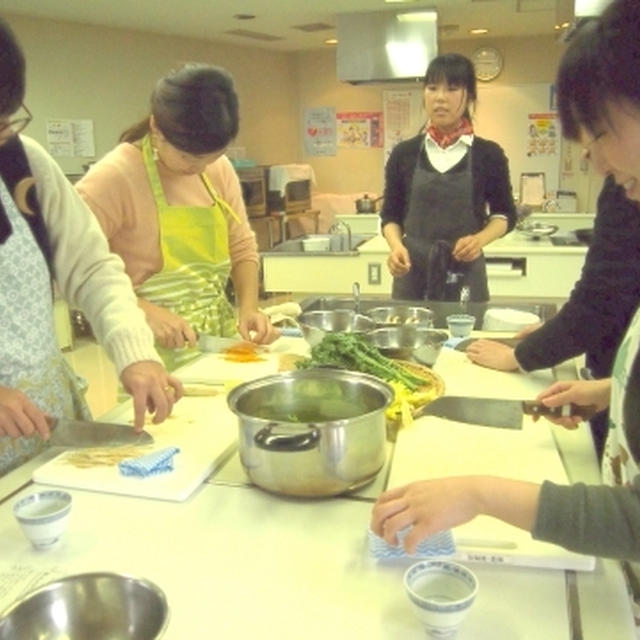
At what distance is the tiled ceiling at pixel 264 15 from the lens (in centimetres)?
436

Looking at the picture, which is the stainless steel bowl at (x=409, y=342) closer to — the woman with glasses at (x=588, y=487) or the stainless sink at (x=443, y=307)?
the stainless sink at (x=443, y=307)

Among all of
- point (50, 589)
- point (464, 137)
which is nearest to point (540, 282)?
point (464, 137)

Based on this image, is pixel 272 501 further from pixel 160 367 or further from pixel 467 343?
pixel 467 343

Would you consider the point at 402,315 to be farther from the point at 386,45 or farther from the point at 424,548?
the point at 386,45

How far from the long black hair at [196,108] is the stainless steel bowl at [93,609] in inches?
41.5

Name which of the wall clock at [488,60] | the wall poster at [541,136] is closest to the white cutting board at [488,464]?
the wall poster at [541,136]

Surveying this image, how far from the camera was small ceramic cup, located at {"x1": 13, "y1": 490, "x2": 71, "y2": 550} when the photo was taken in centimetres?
89

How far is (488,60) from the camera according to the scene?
6465 mm

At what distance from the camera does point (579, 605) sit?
79 cm

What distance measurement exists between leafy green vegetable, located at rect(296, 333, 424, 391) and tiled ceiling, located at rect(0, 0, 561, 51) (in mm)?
3485

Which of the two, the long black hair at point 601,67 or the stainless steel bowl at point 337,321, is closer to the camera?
the long black hair at point 601,67

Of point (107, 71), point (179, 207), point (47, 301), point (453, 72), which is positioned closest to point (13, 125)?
point (47, 301)

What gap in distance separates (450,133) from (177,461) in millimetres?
1805

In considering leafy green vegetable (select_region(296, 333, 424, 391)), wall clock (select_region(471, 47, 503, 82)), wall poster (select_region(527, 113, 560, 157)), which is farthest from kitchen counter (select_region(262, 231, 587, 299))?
wall clock (select_region(471, 47, 503, 82))
